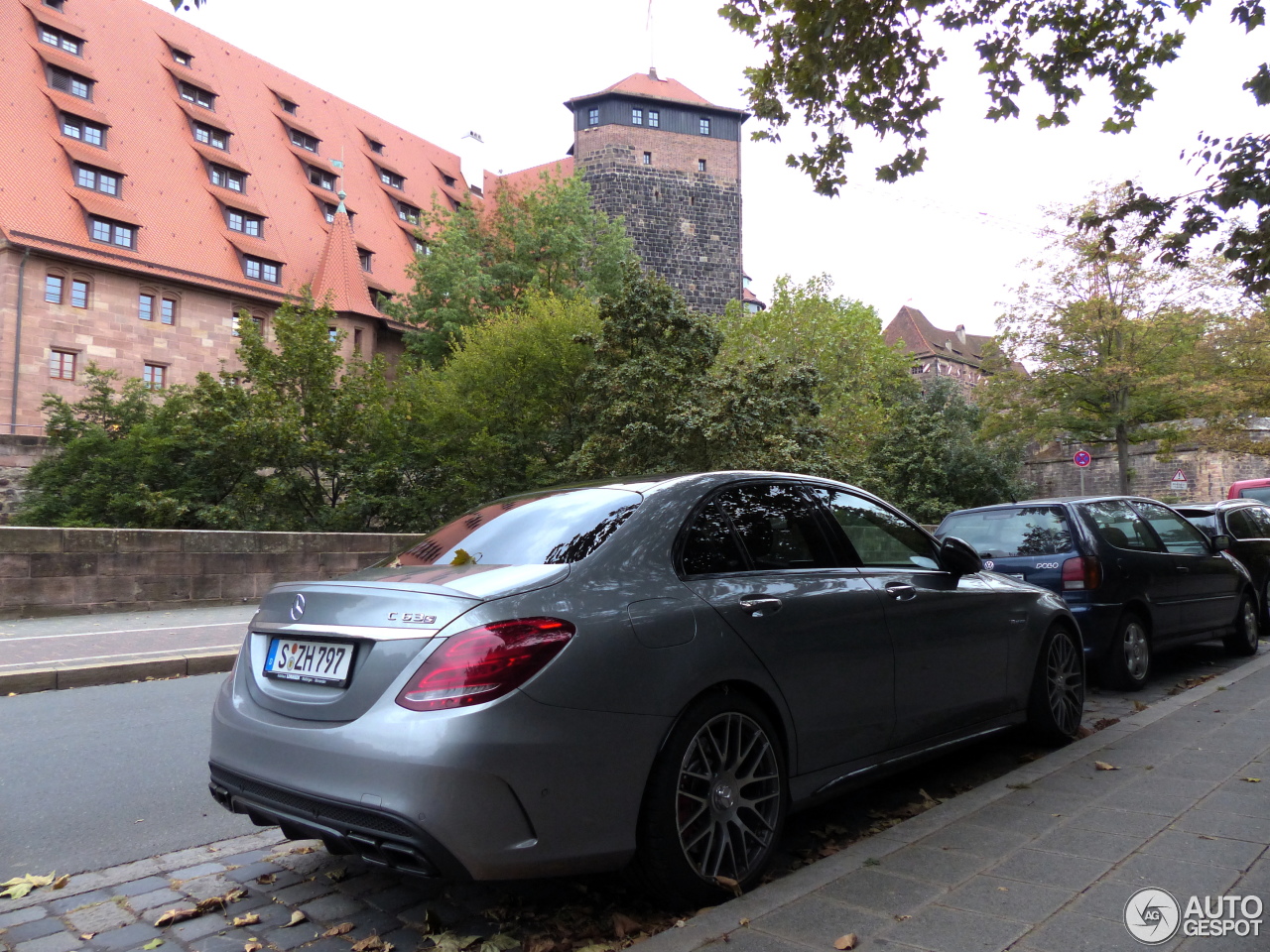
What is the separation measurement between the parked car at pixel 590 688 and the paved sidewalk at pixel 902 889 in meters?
0.32

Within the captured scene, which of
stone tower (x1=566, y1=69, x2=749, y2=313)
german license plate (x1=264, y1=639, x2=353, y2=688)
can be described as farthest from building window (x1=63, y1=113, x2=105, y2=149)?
german license plate (x1=264, y1=639, x2=353, y2=688)

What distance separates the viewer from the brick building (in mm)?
38219

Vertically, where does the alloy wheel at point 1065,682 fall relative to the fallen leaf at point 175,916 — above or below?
above

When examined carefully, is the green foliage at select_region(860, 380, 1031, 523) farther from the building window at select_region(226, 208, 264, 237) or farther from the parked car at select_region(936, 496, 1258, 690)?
the parked car at select_region(936, 496, 1258, 690)

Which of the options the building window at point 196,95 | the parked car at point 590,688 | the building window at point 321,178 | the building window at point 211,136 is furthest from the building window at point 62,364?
the parked car at point 590,688

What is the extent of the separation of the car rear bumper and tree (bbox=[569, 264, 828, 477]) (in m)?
19.3

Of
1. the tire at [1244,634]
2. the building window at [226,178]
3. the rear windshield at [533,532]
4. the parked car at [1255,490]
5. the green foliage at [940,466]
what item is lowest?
the tire at [1244,634]

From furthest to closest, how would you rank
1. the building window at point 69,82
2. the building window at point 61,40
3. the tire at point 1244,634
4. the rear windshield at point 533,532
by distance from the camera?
1. the building window at point 61,40
2. the building window at point 69,82
3. the tire at point 1244,634
4. the rear windshield at point 533,532

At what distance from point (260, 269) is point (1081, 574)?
4559 cm

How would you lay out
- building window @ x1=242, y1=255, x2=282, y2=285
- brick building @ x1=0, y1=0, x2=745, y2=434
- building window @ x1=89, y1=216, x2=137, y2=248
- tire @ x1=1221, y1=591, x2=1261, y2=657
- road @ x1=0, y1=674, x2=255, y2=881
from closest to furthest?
road @ x1=0, y1=674, x2=255, y2=881, tire @ x1=1221, y1=591, x2=1261, y2=657, brick building @ x1=0, y1=0, x2=745, y2=434, building window @ x1=89, y1=216, x2=137, y2=248, building window @ x1=242, y1=255, x2=282, y2=285

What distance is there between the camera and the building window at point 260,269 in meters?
45.2

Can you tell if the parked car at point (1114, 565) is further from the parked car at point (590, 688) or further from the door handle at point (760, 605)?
the door handle at point (760, 605)

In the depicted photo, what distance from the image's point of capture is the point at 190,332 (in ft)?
140

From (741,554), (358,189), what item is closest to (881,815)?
(741,554)
